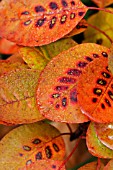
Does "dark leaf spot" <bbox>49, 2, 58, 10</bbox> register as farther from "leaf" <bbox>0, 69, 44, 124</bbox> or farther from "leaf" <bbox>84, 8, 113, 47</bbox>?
"leaf" <bbox>84, 8, 113, 47</bbox>

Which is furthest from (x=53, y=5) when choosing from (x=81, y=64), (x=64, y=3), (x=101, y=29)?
(x=101, y=29)

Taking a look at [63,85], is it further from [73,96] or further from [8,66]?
[8,66]

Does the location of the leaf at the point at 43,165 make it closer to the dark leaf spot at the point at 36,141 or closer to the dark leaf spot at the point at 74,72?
the dark leaf spot at the point at 36,141

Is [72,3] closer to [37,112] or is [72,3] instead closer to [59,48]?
[59,48]

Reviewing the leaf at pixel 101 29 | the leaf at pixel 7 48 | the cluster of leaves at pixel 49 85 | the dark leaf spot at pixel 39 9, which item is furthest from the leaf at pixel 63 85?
the leaf at pixel 7 48

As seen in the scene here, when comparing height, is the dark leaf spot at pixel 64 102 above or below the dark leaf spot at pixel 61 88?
below

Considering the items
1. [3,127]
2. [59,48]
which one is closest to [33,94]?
[59,48]

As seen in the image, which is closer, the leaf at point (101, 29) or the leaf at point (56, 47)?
the leaf at point (56, 47)

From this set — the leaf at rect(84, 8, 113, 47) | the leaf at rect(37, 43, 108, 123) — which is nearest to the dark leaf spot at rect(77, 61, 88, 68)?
the leaf at rect(37, 43, 108, 123)
